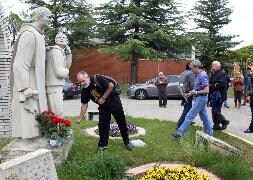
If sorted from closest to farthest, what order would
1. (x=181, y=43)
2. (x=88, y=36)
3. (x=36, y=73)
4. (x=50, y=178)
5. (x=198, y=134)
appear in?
(x=50, y=178), (x=36, y=73), (x=198, y=134), (x=181, y=43), (x=88, y=36)

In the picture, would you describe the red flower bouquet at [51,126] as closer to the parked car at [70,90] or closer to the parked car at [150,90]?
the parked car at [150,90]

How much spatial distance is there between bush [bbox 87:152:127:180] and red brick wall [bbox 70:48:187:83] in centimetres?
3050

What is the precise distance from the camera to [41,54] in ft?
24.9

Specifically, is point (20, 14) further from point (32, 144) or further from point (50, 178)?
point (50, 178)

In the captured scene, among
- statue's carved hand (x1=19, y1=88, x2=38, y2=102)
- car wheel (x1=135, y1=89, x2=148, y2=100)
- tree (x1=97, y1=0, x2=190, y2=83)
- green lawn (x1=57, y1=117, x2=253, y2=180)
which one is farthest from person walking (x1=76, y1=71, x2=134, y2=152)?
tree (x1=97, y1=0, x2=190, y2=83)

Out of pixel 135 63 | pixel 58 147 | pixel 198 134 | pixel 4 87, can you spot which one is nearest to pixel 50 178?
pixel 58 147

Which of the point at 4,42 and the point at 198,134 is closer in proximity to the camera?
the point at 198,134

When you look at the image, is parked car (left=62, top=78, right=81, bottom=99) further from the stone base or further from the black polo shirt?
the stone base

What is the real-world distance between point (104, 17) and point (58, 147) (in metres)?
23.5

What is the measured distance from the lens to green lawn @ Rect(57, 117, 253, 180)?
7.20 meters

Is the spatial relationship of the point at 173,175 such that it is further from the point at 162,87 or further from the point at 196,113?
the point at 162,87

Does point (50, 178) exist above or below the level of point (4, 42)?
below

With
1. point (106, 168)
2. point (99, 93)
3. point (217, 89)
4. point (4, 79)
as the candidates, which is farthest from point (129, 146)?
point (4, 79)

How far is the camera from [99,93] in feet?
27.0
